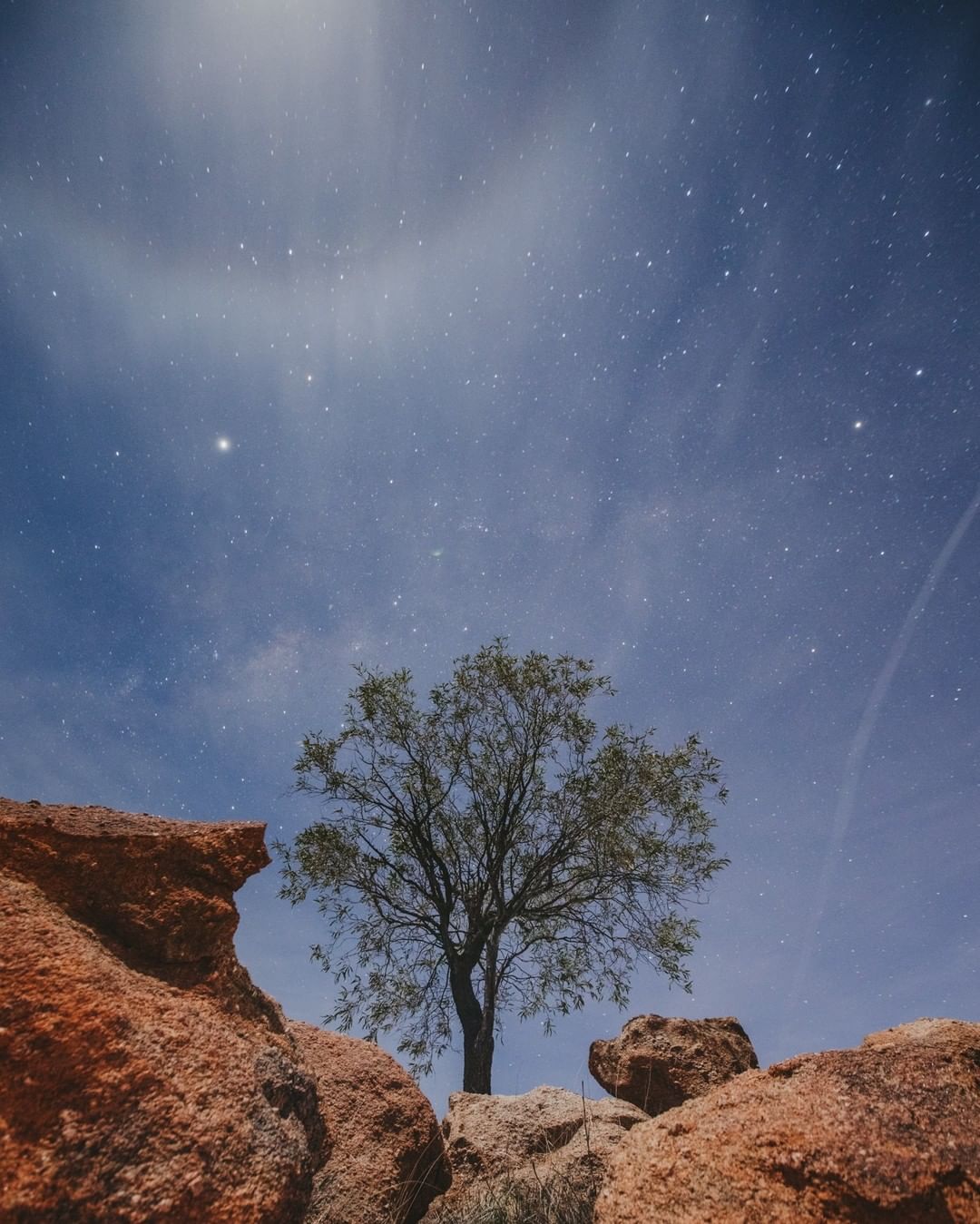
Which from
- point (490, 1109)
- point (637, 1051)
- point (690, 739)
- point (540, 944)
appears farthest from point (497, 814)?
point (490, 1109)

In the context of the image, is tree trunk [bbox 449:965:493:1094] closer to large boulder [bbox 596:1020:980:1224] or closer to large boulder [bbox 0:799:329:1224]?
large boulder [bbox 596:1020:980:1224]

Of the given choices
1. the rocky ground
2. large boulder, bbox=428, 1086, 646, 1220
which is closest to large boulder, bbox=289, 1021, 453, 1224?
the rocky ground

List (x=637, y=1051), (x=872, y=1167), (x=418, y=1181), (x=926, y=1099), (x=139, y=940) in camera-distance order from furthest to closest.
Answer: (x=637, y=1051) → (x=418, y=1181) → (x=139, y=940) → (x=926, y=1099) → (x=872, y=1167)

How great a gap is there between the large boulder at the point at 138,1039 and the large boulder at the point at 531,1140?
2762mm

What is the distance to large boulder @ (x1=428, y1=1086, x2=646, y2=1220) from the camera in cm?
523

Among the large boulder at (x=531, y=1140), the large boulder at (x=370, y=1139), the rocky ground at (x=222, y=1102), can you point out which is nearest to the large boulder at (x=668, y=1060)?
the large boulder at (x=531, y=1140)

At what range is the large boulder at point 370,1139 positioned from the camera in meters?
4.27

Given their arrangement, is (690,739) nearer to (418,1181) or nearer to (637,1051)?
(637,1051)

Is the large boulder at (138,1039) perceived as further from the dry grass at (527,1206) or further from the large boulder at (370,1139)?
the dry grass at (527,1206)

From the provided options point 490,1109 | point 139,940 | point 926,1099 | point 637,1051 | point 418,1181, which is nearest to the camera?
point 926,1099

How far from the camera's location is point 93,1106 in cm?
263

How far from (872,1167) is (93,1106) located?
11.2 ft

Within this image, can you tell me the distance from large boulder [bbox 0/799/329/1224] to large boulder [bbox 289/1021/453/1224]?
3.50ft

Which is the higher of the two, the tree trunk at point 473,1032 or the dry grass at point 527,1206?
the tree trunk at point 473,1032
